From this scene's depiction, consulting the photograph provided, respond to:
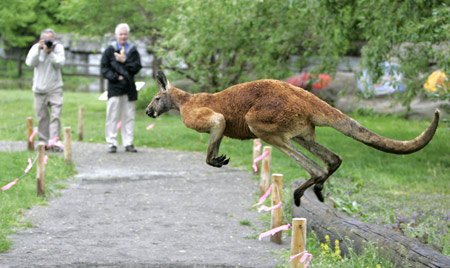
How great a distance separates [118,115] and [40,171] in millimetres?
4517

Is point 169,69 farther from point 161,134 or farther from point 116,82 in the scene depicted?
point 116,82

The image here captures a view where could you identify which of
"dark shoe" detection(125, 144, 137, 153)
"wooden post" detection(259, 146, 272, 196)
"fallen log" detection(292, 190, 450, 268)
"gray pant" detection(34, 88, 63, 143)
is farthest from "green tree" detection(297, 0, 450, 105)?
"gray pant" detection(34, 88, 63, 143)

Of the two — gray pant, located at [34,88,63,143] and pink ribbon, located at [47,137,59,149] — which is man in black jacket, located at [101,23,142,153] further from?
pink ribbon, located at [47,137,59,149]

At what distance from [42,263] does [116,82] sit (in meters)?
7.31

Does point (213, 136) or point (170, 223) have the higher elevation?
point (213, 136)

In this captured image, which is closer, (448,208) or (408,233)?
(408,233)

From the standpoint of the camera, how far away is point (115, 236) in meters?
8.08


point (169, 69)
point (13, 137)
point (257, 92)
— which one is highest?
point (257, 92)

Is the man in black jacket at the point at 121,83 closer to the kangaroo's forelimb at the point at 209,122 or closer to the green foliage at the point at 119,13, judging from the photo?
the green foliage at the point at 119,13

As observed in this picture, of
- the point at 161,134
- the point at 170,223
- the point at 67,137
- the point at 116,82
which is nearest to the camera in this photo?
the point at 170,223

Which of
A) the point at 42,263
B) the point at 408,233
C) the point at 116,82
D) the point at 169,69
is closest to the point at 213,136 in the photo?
the point at 42,263

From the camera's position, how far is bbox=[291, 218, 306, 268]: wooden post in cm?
566

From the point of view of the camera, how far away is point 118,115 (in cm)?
1411

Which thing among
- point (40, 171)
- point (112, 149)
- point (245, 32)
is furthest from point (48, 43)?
point (245, 32)
